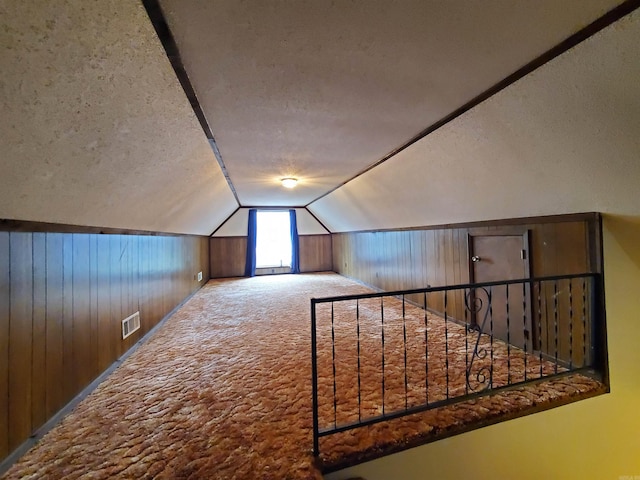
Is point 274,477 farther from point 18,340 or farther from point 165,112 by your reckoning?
point 165,112

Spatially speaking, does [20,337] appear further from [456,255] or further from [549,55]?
[456,255]

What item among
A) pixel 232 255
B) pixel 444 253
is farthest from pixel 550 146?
pixel 232 255

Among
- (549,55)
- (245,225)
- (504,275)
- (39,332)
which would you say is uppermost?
(549,55)

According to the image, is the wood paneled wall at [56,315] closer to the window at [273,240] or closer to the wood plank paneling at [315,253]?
the window at [273,240]

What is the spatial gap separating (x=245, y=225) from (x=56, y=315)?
5.89m

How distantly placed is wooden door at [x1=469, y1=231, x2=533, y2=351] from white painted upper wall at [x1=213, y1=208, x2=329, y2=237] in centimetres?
523

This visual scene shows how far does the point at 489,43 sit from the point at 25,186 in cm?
222

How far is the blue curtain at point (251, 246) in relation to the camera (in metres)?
7.61

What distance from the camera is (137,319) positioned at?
2979 mm

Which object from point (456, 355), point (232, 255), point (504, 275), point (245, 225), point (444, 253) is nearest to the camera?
point (456, 355)

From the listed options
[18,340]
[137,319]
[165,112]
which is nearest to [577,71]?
[165,112]

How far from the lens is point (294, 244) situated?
26.3 ft

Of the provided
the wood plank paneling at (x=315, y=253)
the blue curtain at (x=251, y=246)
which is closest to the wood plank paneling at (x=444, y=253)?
the wood plank paneling at (x=315, y=253)

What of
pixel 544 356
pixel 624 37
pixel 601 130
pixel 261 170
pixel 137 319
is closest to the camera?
pixel 624 37
